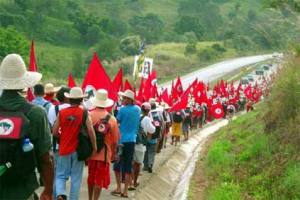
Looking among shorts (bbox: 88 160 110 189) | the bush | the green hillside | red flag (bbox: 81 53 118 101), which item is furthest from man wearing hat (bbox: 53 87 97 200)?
the bush

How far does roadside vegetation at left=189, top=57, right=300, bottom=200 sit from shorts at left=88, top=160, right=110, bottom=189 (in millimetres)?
2671

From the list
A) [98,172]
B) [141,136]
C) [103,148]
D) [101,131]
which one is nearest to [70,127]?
[101,131]

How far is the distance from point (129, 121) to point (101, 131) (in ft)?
5.87

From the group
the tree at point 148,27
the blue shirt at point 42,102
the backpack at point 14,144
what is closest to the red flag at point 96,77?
the blue shirt at point 42,102

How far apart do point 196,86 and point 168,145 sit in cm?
708

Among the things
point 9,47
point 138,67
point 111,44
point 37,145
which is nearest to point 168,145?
point 138,67

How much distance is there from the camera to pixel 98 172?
348 inches

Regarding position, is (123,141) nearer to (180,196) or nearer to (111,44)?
(180,196)

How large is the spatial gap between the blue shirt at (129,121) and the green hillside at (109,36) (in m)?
43.0

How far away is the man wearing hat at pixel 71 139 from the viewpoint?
7.91 metres

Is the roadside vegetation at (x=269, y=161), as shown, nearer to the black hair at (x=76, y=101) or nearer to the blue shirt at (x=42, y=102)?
the blue shirt at (x=42, y=102)

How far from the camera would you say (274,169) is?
1199 cm

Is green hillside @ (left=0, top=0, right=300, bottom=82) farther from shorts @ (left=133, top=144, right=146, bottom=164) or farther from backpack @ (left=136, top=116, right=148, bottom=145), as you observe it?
shorts @ (left=133, top=144, right=146, bottom=164)

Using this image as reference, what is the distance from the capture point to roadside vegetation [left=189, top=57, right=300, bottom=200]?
35.9 feet
